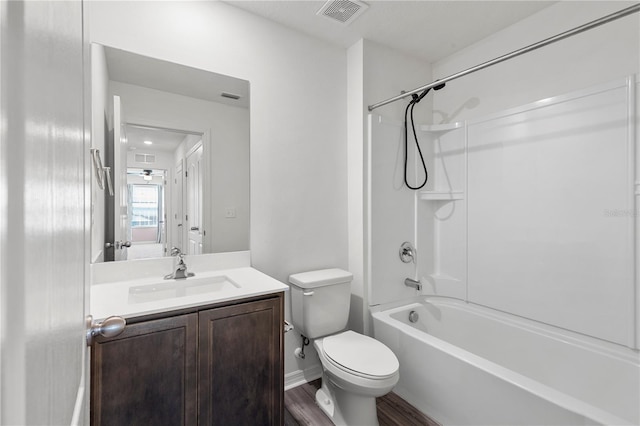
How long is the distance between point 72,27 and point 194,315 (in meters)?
1.16

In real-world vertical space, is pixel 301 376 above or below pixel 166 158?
below

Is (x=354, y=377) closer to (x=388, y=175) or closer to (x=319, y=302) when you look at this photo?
(x=319, y=302)

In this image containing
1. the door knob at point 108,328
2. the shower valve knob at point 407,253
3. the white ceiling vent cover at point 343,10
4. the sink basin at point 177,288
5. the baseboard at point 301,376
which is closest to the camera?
the door knob at point 108,328

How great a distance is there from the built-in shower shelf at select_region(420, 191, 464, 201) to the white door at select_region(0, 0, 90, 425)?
2.48 m

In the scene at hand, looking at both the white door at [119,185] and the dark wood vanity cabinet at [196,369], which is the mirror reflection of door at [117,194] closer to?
the white door at [119,185]

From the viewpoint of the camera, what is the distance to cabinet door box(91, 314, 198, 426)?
1.16 metres

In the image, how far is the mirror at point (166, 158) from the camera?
1604 millimetres

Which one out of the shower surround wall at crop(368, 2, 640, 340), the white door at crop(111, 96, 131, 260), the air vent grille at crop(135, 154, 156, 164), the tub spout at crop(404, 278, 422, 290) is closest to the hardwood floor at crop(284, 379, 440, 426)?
the shower surround wall at crop(368, 2, 640, 340)

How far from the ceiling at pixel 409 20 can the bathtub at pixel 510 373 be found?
2.05m

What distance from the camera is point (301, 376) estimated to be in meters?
2.23

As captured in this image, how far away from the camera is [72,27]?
45cm

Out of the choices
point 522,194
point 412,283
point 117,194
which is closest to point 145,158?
point 117,194

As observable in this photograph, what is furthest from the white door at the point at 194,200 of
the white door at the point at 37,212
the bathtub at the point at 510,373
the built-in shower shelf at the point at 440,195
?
the built-in shower shelf at the point at 440,195

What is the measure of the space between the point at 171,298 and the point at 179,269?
17cm
